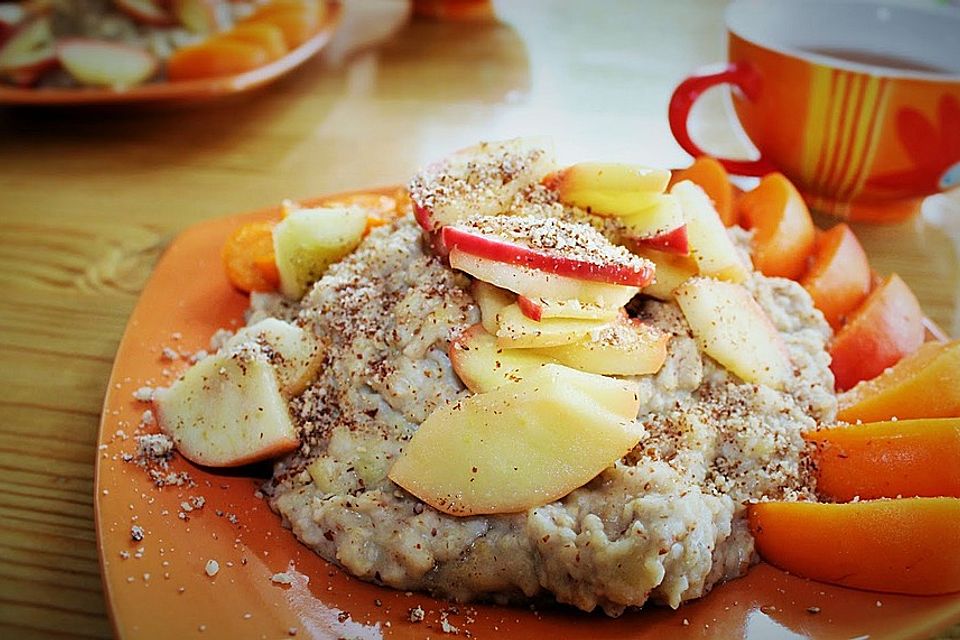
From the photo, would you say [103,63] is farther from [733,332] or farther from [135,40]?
[733,332]

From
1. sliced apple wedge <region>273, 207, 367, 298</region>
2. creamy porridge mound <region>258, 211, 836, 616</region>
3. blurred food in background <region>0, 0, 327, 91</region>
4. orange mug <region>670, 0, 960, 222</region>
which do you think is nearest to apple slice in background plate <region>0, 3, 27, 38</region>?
blurred food in background <region>0, 0, 327, 91</region>

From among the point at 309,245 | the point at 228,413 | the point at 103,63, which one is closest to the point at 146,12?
the point at 103,63

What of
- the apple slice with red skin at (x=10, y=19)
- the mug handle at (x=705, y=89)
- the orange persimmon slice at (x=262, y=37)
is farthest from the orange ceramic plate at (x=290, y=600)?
the apple slice with red skin at (x=10, y=19)

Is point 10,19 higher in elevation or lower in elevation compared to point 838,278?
higher

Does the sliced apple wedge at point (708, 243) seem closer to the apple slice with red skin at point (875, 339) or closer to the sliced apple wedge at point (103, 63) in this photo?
the apple slice with red skin at point (875, 339)

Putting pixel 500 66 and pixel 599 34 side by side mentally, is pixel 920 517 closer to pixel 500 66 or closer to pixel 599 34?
pixel 500 66

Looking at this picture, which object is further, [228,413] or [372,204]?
[372,204]
